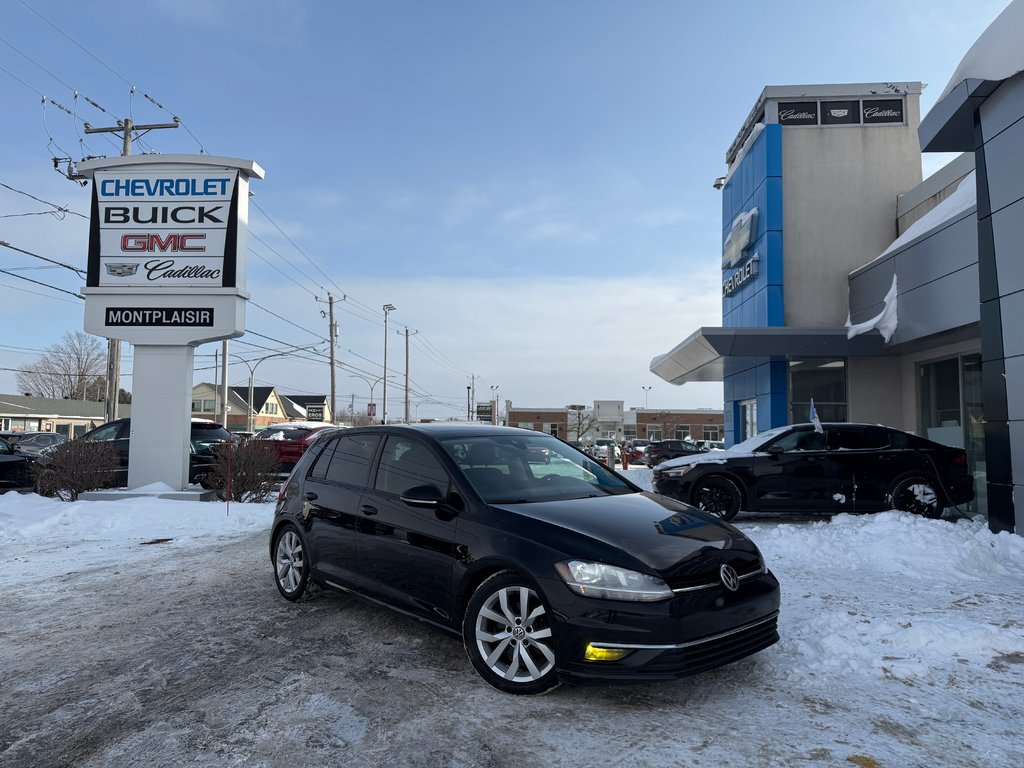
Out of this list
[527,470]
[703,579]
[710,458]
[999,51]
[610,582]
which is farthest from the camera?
[710,458]

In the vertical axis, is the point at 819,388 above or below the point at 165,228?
below

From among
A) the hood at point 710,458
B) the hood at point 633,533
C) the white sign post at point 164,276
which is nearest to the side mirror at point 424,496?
the hood at point 633,533

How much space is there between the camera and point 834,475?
1042 cm

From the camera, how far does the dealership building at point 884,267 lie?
851 cm

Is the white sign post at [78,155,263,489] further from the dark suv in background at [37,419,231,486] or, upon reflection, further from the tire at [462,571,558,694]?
the tire at [462,571,558,694]

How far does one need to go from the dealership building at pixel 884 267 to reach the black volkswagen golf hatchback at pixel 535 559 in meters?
6.20

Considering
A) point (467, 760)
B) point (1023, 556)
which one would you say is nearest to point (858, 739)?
point (467, 760)

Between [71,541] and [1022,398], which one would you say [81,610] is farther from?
[1022,398]

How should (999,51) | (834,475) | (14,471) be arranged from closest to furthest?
(999,51) → (834,475) → (14,471)

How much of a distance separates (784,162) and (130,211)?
15.6m

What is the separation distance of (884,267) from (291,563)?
13.9 meters

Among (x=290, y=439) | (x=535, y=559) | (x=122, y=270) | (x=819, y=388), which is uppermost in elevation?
(x=122, y=270)

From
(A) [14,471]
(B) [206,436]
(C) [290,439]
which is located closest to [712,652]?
(B) [206,436]

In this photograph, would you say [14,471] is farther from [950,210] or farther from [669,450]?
[669,450]
